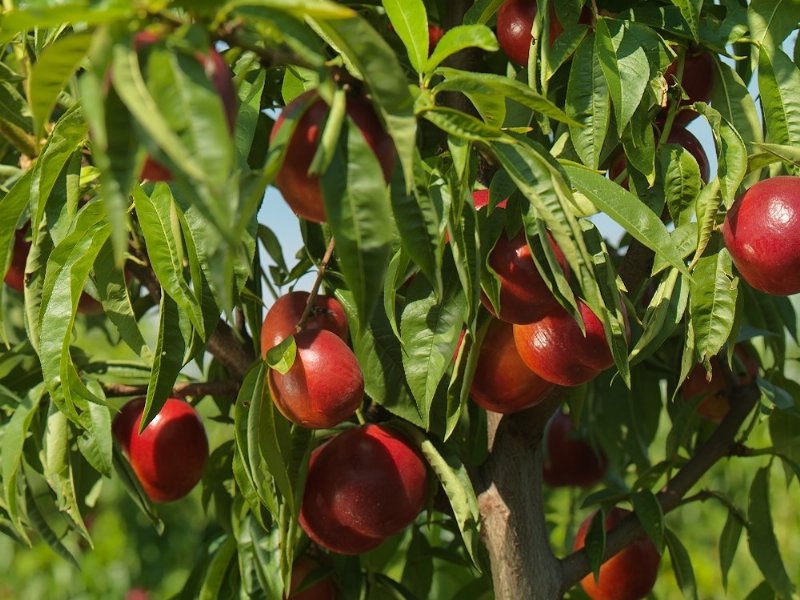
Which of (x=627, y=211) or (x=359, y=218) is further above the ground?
(x=359, y=218)

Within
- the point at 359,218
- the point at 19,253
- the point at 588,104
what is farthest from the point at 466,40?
the point at 19,253

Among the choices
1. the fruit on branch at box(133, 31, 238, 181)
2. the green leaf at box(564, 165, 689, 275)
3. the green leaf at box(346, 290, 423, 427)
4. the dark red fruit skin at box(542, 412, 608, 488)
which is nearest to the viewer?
the fruit on branch at box(133, 31, 238, 181)

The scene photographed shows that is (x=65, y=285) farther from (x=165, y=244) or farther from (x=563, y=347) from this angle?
(x=563, y=347)

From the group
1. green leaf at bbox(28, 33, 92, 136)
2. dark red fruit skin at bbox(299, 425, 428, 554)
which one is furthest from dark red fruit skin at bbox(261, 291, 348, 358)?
green leaf at bbox(28, 33, 92, 136)

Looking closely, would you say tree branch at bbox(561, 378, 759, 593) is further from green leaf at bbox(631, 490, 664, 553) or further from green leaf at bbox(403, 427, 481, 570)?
green leaf at bbox(403, 427, 481, 570)

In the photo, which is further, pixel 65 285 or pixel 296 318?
pixel 296 318

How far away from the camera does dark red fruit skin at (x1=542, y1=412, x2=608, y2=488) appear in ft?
5.39

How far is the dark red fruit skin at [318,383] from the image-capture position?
2.91 feet

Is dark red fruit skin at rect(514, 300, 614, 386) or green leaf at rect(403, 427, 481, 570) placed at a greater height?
dark red fruit skin at rect(514, 300, 614, 386)

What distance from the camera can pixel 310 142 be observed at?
0.57 metres

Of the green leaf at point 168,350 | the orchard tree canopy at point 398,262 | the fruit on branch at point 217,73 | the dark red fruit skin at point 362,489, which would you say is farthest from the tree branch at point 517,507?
the fruit on branch at point 217,73

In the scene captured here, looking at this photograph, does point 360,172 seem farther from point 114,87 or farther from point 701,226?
point 701,226

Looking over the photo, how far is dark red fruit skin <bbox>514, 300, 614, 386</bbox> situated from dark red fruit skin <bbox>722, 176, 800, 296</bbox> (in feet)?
0.44

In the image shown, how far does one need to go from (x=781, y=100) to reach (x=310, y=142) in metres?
0.48
